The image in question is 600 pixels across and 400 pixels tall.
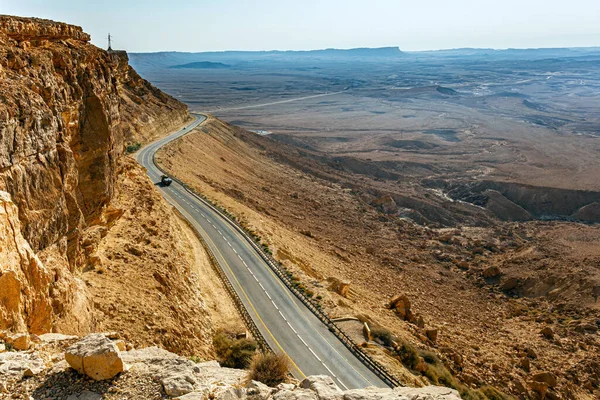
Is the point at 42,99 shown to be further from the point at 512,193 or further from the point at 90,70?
the point at 512,193

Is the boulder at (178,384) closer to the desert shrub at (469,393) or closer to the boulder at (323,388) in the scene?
the boulder at (323,388)

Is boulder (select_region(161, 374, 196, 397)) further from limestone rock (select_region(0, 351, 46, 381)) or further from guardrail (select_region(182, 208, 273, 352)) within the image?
guardrail (select_region(182, 208, 273, 352))

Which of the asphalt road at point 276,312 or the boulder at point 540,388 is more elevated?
the asphalt road at point 276,312

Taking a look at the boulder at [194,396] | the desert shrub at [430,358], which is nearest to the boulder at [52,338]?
the boulder at [194,396]

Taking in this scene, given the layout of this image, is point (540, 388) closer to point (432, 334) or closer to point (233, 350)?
point (432, 334)

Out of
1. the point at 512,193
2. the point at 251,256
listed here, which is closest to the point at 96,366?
the point at 251,256

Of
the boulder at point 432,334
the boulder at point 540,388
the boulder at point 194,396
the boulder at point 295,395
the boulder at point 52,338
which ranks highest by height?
the boulder at point 52,338

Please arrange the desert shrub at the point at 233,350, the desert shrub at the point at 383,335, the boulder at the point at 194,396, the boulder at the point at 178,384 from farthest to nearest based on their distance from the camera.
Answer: the desert shrub at the point at 383,335 → the desert shrub at the point at 233,350 → the boulder at the point at 178,384 → the boulder at the point at 194,396

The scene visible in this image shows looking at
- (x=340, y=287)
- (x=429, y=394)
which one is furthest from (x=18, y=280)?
(x=340, y=287)
